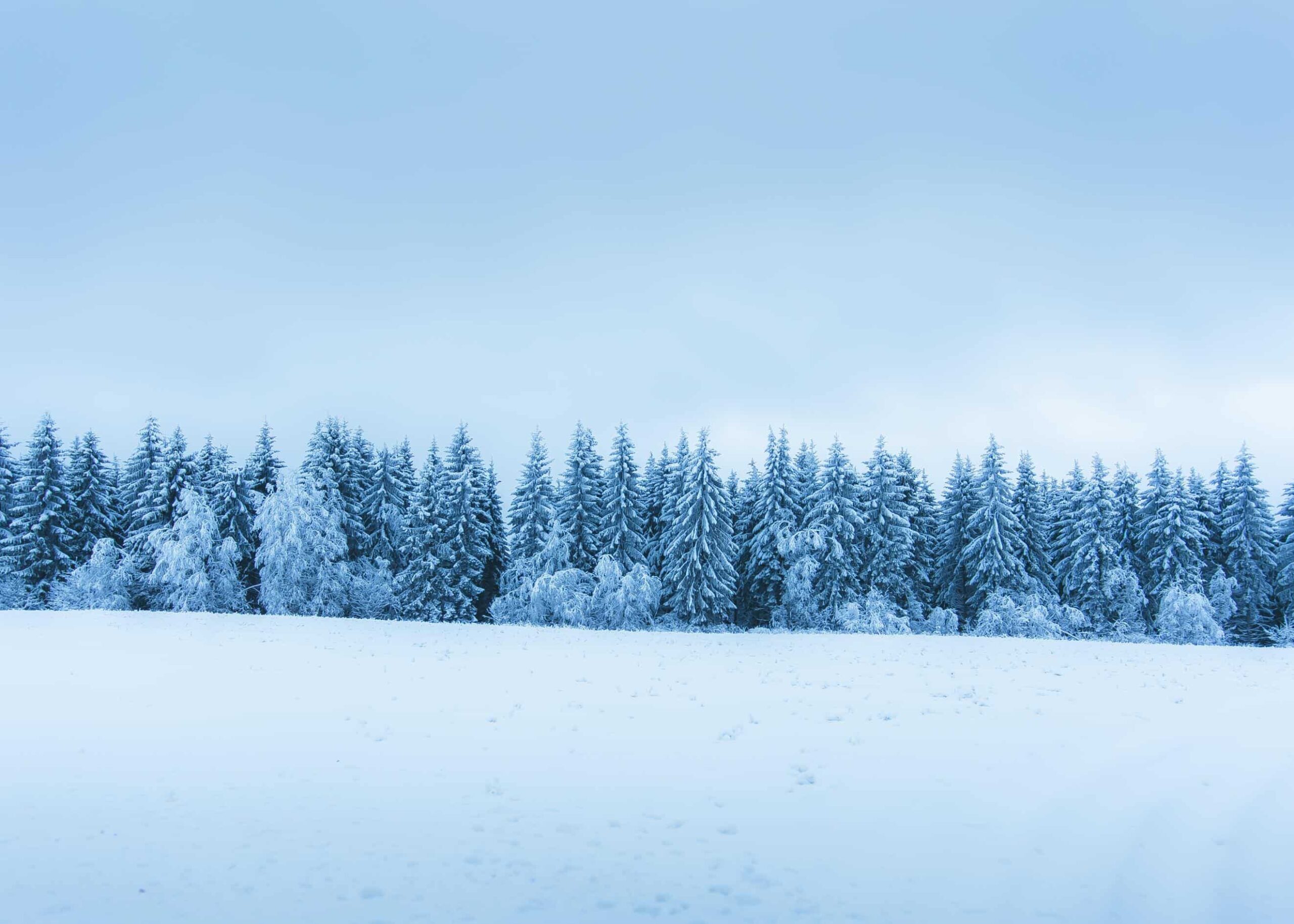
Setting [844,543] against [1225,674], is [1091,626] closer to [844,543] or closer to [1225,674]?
[844,543]

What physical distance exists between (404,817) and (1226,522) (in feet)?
184

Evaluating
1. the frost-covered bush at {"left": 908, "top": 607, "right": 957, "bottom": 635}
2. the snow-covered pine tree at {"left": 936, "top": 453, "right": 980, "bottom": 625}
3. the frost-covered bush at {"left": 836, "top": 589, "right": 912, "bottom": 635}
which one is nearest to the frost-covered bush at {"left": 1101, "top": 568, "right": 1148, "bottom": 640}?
the snow-covered pine tree at {"left": 936, "top": 453, "right": 980, "bottom": 625}

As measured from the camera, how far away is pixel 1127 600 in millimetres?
44219

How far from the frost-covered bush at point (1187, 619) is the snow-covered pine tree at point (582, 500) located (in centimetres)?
3596

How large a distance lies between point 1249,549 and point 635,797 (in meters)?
52.6

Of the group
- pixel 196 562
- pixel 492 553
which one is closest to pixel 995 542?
pixel 492 553

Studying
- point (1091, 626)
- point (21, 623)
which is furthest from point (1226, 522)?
point (21, 623)

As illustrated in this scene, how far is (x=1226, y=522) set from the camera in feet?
148

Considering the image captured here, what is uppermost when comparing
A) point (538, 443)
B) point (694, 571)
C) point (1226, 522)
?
point (538, 443)

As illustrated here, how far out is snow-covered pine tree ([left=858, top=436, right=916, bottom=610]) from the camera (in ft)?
146

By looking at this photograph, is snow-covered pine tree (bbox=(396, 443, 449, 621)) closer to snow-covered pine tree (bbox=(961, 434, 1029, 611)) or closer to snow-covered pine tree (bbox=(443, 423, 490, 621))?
snow-covered pine tree (bbox=(443, 423, 490, 621))

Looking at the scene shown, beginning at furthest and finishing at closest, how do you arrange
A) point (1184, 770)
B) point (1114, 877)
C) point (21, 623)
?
point (21, 623), point (1184, 770), point (1114, 877)

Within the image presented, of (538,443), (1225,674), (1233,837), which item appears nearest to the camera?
(1233,837)

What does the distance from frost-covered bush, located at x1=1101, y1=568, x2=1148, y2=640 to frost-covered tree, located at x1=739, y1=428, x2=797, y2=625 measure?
20.6m
